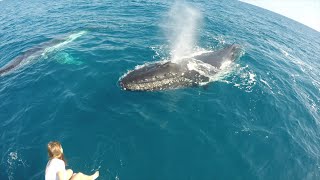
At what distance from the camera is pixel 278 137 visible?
58.0 feet

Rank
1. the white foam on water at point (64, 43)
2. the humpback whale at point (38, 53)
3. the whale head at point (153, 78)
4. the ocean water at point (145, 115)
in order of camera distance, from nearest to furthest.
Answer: the ocean water at point (145, 115) < the whale head at point (153, 78) < the humpback whale at point (38, 53) < the white foam on water at point (64, 43)

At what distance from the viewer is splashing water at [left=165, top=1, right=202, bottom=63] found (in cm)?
2758

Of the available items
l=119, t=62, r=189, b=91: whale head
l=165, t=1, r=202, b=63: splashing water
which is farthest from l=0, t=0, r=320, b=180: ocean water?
l=165, t=1, r=202, b=63: splashing water

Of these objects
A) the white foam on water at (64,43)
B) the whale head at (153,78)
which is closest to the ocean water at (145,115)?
the white foam on water at (64,43)

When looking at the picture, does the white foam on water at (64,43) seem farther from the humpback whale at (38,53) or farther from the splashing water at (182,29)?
the splashing water at (182,29)

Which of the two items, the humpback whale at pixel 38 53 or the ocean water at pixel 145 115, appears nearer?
the ocean water at pixel 145 115

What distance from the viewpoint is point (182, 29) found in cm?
3478

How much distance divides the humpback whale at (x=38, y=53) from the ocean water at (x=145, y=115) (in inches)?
7.5

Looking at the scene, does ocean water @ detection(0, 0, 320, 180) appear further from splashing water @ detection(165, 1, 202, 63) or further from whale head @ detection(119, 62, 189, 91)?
splashing water @ detection(165, 1, 202, 63)

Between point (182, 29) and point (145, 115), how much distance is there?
1997 centimetres

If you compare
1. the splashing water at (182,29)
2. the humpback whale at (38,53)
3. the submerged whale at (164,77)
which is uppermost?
the submerged whale at (164,77)

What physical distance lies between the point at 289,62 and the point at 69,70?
962 inches

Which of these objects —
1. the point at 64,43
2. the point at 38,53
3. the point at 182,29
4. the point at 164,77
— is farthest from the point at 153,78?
the point at 182,29

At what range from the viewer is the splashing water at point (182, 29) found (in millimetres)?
27575
